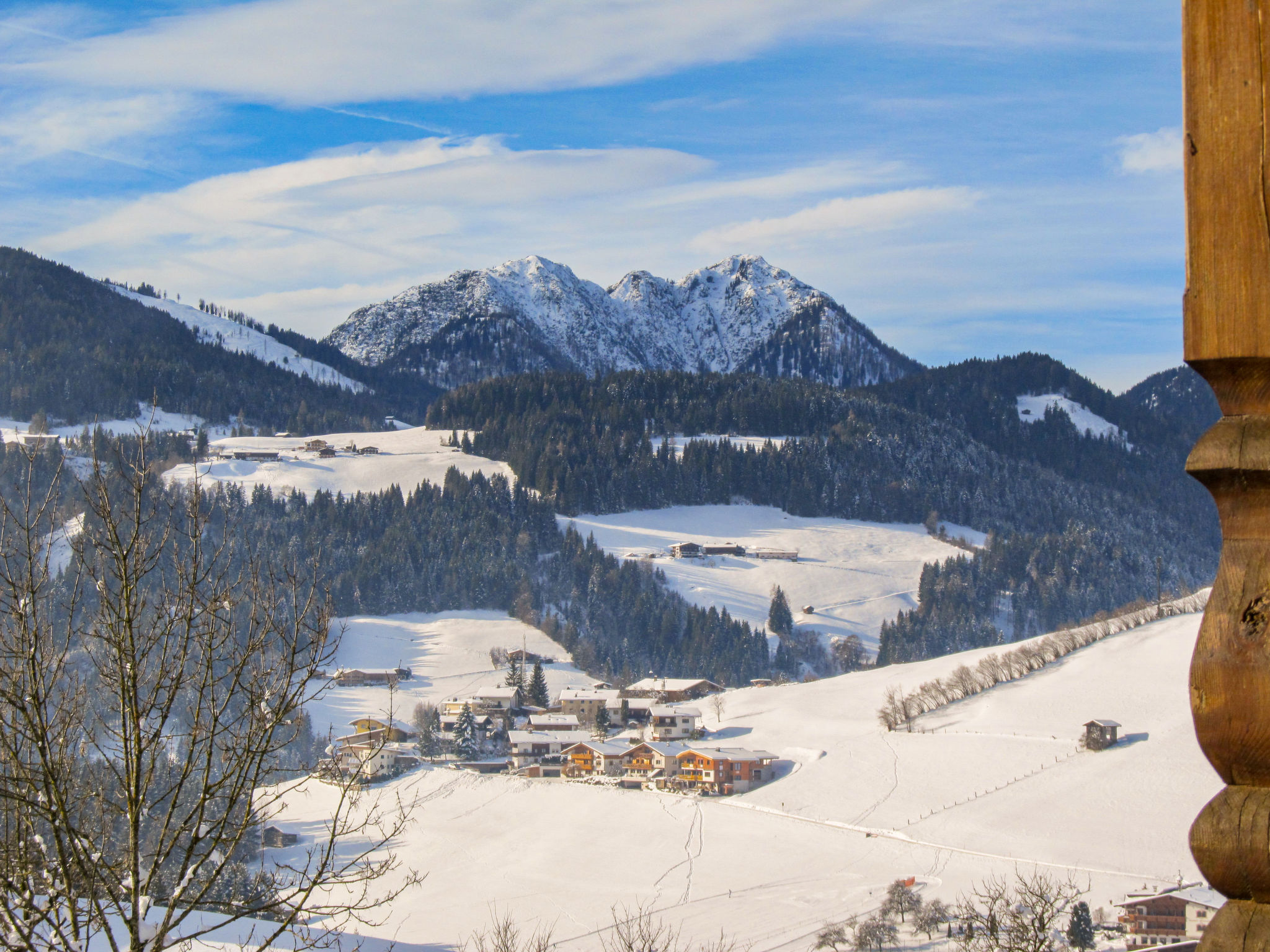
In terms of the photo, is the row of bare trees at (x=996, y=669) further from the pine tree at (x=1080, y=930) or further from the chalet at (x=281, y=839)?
the pine tree at (x=1080, y=930)

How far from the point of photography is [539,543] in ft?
436

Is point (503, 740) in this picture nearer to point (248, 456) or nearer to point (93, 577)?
point (93, 577)

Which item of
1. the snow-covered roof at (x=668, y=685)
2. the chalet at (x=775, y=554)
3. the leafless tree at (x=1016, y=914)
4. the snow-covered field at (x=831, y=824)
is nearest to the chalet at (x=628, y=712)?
the snow-covered roof at (x=668, y=685)

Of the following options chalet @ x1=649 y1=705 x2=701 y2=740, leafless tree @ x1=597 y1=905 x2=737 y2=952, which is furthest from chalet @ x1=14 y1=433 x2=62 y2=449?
leafless tree @ x1=597 y1=905 x2=737 y2=952

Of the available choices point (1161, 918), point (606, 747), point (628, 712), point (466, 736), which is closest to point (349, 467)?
point (628, 712)

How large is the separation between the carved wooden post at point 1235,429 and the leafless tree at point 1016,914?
33.8 ft

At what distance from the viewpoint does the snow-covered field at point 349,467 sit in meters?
147

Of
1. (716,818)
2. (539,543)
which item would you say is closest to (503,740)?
(716,818)

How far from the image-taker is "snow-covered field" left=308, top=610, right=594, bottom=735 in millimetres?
85625

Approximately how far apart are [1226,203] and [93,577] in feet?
22.5

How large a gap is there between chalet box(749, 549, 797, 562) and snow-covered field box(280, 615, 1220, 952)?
66082mm

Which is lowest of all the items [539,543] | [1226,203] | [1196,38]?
[539,543]

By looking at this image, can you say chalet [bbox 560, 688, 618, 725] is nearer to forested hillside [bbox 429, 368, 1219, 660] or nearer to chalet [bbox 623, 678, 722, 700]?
chalet [bbox 623, 678, 722, 700]

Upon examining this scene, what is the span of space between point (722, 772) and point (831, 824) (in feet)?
33.5
